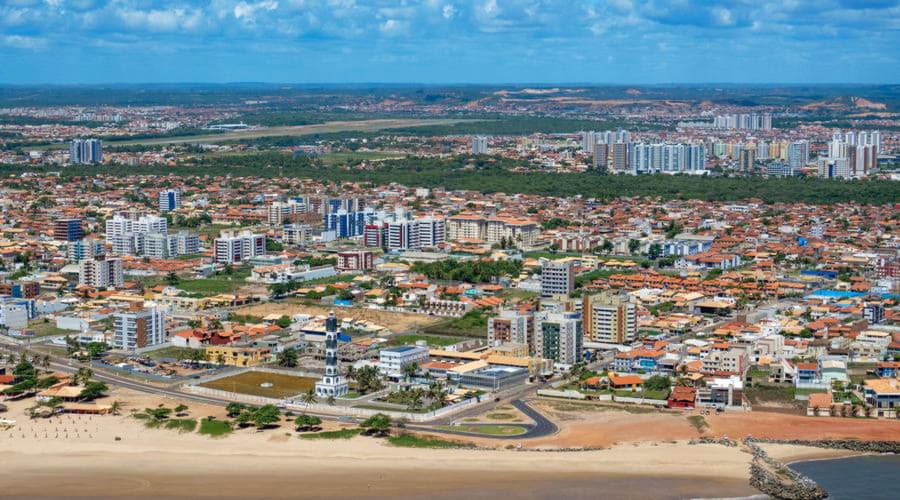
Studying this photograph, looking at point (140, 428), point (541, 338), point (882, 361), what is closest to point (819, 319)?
point (882, 361)

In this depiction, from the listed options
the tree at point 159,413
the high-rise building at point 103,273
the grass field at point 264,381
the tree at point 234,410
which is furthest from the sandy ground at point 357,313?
the tree at point 159,413

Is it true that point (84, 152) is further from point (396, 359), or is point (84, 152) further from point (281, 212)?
point (396, 359)

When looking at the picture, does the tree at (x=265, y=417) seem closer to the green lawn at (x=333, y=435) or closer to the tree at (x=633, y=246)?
the green lawn at (x=333, y=435)

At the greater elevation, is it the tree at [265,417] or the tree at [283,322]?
the tree at [265,417]

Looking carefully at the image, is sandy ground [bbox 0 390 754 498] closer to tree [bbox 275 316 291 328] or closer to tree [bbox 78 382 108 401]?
tree [bbox 78 382 108 401]

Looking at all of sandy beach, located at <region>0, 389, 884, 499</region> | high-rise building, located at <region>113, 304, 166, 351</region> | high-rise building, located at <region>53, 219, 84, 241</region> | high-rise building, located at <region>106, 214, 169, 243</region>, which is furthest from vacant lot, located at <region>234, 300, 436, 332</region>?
high-rise building, located at <region>53, 219, 84, 241</region>

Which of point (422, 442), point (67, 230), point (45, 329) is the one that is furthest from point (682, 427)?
point (67, 230)

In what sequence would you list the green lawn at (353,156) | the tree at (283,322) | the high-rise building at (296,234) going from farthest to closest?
the green lawn at (353,156)
the high-rise building at (296,234)
the tree at (283,322)
